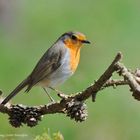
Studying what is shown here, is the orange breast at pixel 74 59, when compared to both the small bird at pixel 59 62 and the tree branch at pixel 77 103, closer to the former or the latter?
the small bird at pixel 59 62

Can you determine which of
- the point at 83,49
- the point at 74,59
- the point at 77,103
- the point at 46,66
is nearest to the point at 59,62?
the point at 74,59

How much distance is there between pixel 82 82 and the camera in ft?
18.2

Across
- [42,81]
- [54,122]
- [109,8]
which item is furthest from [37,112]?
[109,8]

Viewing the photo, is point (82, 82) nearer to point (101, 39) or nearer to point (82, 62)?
point (82, 62)

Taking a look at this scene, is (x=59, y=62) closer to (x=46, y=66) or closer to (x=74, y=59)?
(x=74, y=59)

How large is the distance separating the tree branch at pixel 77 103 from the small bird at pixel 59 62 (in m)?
1.27

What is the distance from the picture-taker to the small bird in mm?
3256

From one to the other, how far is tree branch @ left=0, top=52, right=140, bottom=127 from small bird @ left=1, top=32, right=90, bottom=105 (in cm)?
127

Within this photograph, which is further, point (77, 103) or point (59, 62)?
point (59, 62)

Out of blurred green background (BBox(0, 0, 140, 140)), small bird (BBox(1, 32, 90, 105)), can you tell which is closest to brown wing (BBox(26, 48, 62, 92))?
small bird (BBox(1, 32, 90, 105))

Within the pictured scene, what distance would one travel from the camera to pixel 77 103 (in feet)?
5.60

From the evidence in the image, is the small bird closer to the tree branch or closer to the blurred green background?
the blurred green background

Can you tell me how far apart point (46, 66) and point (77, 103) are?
61.4 inches

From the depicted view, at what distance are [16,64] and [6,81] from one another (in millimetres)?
458
